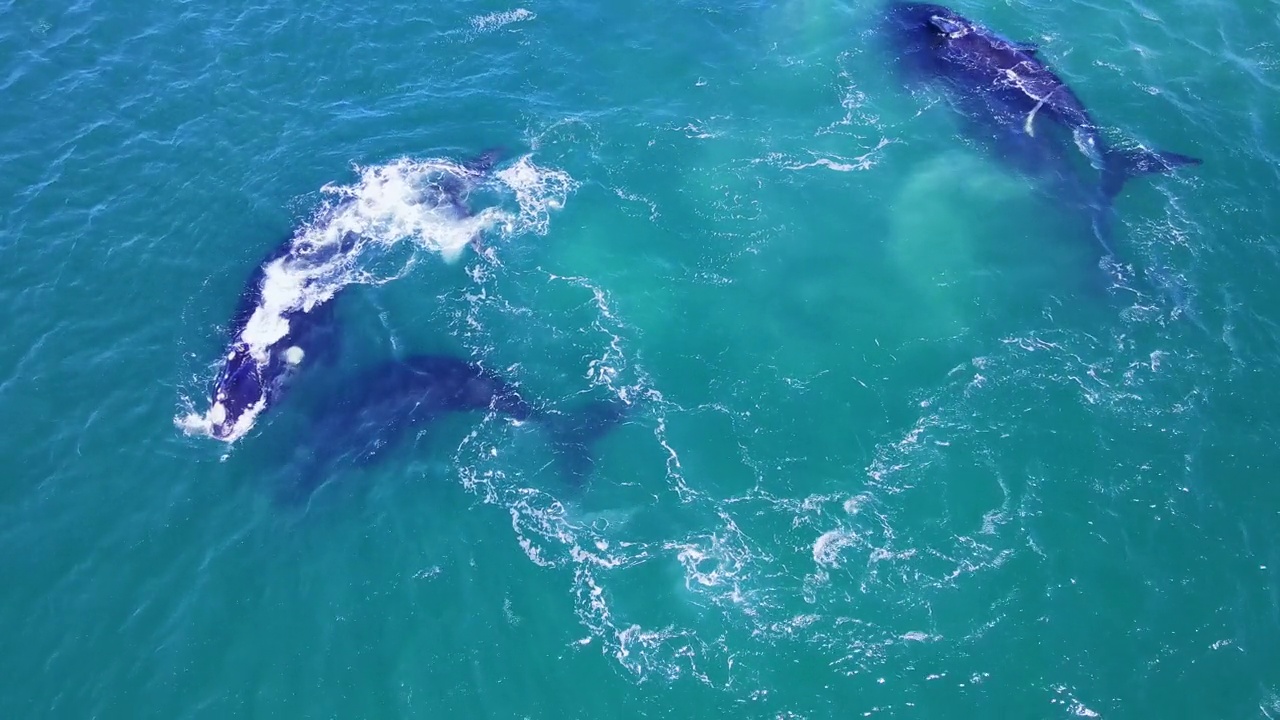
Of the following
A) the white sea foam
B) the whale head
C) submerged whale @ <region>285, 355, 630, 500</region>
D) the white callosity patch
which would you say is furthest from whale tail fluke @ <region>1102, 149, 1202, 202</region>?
the whale head

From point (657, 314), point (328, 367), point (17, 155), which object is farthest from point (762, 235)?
point (17, 155)

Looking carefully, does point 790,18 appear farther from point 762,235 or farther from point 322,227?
point 322,227

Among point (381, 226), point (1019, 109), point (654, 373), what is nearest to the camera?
point (654, 373)

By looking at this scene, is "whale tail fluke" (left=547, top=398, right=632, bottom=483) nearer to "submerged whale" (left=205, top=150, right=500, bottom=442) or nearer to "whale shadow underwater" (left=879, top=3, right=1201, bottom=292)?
"submerged whale" (left=205, top=150, right=500, bottom=442)

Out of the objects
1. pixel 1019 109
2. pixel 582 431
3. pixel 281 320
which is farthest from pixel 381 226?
pixel 1019 109

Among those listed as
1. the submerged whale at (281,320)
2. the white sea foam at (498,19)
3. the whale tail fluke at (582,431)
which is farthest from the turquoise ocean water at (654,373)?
the submerged whale at (281,320)

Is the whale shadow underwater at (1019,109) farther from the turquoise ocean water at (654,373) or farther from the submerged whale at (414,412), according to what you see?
the submerged whale at (414,412)

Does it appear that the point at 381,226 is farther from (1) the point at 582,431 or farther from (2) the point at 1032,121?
(2) the point at 1032,121
